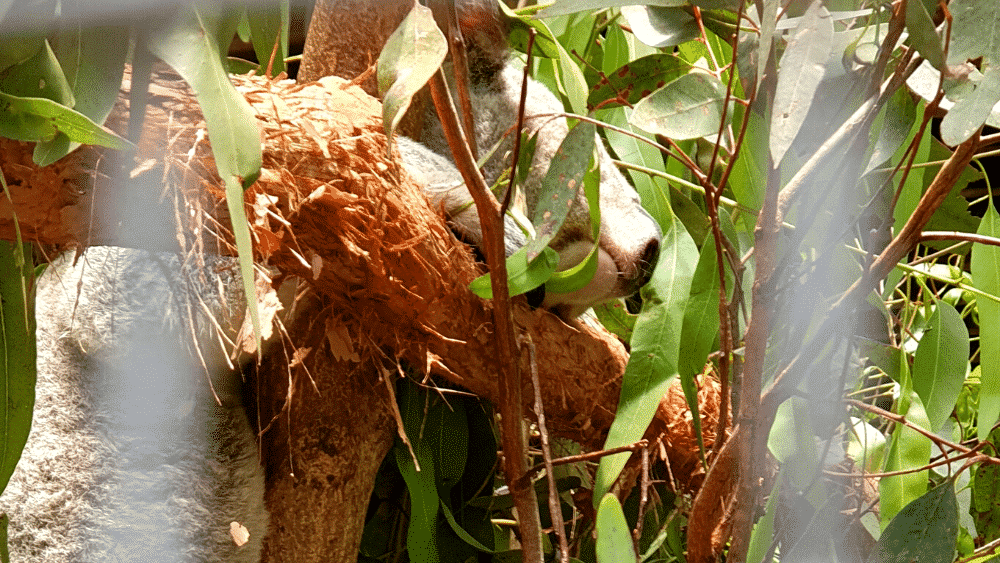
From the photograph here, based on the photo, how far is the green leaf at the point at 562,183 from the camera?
82cm

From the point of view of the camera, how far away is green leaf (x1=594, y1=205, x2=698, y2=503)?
0.95m

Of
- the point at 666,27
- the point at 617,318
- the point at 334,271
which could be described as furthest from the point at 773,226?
the point at 617,318

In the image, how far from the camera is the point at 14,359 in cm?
83

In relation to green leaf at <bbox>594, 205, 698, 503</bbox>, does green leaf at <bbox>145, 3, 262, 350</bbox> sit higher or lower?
higher

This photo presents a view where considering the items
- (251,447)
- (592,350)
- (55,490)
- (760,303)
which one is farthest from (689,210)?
(55,490)

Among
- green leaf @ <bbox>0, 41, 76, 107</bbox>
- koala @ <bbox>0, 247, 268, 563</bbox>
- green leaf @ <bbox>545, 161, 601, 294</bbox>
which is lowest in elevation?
koala @ <bbox>0, 247, 268, 563</bbox>

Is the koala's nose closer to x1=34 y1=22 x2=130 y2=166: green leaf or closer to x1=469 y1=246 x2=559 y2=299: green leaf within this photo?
x1=469 y1=246 x2=559 y2=299: green leaf

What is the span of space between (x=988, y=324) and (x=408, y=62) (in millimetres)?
844

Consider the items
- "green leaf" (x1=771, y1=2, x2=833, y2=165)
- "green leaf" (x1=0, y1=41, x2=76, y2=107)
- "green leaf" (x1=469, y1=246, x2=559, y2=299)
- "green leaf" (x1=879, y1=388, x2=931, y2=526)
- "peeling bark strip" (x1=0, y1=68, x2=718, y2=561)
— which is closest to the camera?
"green leaf" (x1=771, y1=2, x2=833, y2=165)

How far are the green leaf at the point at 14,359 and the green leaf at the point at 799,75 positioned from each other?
0.71m

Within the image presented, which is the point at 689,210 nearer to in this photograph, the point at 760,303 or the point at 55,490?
the point at 760,303

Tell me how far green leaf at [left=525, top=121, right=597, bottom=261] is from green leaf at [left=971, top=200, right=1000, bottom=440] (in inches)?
23.1

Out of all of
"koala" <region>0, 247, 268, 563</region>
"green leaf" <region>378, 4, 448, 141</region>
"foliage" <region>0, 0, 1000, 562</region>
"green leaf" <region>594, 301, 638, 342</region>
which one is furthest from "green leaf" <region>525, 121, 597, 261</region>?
"green leaf" <region>594, 301, 638, 342</region>

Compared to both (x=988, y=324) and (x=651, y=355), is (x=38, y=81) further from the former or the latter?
(x=988, y=324)
